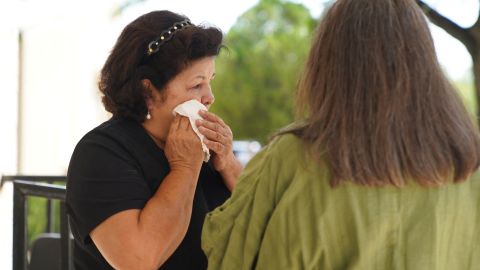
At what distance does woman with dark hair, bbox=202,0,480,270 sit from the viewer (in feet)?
6.86

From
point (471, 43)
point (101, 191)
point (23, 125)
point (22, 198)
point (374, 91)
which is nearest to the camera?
point (374, 91)

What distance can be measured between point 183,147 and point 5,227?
2.07m

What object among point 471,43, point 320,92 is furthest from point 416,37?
point 471,43

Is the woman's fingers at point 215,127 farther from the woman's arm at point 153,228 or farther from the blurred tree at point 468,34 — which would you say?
the blurred tree at point 468,34

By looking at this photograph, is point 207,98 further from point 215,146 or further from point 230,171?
point 230,171

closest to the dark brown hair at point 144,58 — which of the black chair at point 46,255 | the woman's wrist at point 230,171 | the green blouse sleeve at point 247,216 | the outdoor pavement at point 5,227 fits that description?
the woman's wrist at point 230,171

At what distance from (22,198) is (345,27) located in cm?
208

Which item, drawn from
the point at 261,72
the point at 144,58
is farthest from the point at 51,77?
the point at 261,72

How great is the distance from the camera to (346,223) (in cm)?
210

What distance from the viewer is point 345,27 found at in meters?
2.14

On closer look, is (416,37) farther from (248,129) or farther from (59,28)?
(248,129)

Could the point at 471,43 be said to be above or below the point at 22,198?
above

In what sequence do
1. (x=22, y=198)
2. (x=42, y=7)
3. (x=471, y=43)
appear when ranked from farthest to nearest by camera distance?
1. (x=42, y=7)
2. (x=471, y=43)
3. (x=22, y=198)

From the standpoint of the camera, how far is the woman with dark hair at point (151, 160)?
8.18ft
